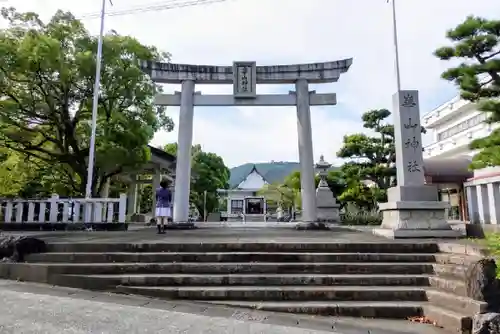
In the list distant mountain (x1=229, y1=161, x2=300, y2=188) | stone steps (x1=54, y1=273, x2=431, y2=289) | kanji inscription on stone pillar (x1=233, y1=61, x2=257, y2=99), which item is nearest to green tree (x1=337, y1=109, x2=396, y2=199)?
kanji inscription on stone pillar (x1=233, y1=61, x2=257, y2=99)

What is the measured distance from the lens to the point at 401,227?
342 inches

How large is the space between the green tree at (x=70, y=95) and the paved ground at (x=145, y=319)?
1123 cm

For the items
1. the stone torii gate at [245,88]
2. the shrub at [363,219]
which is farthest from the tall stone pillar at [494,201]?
the shrub at [363,219]

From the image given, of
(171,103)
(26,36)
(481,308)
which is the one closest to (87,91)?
(26,36)

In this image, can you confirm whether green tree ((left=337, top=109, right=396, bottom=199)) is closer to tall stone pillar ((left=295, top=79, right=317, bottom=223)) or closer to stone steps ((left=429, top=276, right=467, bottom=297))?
tall stone pillar ((left=295, top=79, right=317, bottom=223))

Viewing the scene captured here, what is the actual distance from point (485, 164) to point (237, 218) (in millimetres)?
23194

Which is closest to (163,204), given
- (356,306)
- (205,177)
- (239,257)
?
(239,257)

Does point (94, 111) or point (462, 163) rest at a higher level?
point (94, 111)

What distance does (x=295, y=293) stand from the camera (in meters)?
5.42

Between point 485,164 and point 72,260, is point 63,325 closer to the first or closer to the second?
point 72,260

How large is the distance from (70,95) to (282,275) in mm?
14386

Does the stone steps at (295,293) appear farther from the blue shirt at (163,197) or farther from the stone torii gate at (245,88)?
the stone torii gate at (245,88)

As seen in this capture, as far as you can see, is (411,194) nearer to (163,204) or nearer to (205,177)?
(163,204)

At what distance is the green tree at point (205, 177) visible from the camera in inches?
1280
